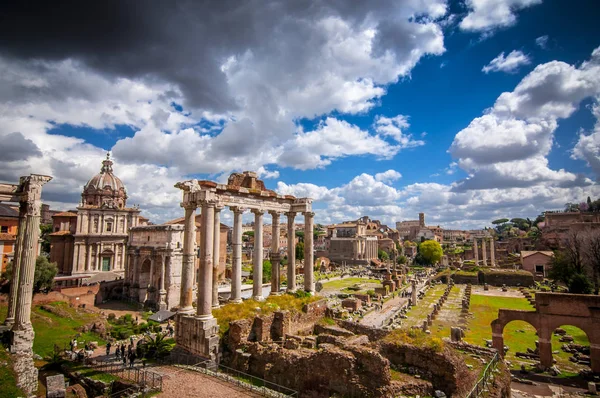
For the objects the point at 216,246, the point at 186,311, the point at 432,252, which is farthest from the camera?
the point at 432,252

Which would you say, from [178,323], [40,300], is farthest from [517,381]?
→ [40,300]

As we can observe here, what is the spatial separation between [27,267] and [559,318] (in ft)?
102

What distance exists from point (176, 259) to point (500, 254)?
103837 mm

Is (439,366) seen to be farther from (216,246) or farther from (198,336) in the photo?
(216,246)

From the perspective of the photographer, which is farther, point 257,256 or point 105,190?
point 105,190

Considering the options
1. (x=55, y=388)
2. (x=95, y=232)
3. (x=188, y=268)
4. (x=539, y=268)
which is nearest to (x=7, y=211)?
(x=95, y=232)

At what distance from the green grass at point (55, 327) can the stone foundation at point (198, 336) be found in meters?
9.31

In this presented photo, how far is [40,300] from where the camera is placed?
31.6 meters

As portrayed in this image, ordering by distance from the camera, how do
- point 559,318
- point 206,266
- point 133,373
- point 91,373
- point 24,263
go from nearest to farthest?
point 133,373 < point 91,373 < point 24,263 < point 206,266 < point 559,318

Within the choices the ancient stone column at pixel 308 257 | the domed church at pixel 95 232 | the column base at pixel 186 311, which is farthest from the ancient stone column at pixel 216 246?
the domed church at pixel 95 232

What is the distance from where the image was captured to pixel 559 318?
22.3 meters

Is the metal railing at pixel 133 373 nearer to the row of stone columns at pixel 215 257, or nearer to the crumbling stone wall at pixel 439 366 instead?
the row of stone columns at pixel 215 257

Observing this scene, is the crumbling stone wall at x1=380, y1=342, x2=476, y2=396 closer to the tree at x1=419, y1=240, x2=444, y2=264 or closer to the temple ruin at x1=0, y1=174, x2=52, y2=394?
the temple ruin at x1=0, y1=174, x2=52, y2=394

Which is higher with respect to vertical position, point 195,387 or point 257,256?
point 257,256
